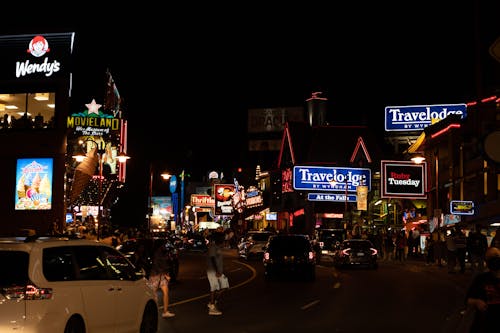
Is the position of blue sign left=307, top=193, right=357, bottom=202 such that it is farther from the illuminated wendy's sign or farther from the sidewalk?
the illuminated wendy's sign

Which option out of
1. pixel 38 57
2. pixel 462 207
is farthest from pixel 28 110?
pixel 462 207

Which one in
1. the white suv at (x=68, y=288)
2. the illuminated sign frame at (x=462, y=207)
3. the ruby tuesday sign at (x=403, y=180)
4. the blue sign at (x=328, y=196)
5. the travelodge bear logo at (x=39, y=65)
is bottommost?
the white suv at (x=68, y=288)

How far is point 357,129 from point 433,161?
27.9 m

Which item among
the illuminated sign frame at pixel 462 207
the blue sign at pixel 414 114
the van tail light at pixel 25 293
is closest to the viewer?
the van tail light at pixel 25 293

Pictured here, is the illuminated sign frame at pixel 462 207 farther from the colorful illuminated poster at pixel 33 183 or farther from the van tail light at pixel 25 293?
the van tail light at pixel 25 293

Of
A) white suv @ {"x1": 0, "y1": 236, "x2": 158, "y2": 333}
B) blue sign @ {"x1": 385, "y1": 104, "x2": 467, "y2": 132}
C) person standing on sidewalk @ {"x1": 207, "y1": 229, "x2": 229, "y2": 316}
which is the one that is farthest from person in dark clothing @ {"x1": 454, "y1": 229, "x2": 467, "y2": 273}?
blue sign @ {"x1": 385, "y1": 104, "x2": 467, "y2": 132}

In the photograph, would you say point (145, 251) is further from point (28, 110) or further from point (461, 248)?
point (28, 110)

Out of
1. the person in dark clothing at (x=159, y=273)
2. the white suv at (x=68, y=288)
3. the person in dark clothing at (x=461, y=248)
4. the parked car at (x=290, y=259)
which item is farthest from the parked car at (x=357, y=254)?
the white suv at (x=68, y=288)

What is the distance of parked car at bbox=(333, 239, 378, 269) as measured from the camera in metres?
33.6

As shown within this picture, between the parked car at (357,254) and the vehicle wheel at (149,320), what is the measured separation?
22.6m

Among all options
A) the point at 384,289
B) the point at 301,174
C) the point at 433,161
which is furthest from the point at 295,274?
the point at 301,174

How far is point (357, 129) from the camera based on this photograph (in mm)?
76938

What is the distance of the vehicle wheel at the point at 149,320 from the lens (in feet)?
37.6

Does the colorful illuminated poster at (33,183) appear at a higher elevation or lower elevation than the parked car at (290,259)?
higher
